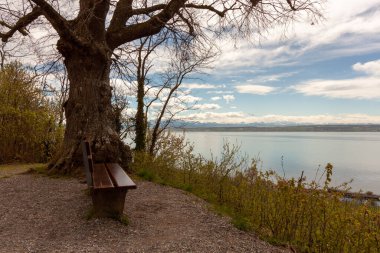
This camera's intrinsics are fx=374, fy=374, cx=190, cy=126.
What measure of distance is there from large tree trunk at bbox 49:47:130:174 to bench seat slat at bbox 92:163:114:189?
71.0 inches

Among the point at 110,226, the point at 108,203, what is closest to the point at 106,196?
the point at 108,203

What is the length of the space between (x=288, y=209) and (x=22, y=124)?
10.0 meters

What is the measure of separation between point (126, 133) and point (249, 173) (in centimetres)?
793

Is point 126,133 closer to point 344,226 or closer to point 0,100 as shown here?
point 0,100

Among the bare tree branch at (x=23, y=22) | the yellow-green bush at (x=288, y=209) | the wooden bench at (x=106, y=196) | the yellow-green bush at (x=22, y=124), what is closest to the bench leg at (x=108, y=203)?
the wooden bench at (x=106, y=196)

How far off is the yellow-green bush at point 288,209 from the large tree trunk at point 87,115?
1.32 meters

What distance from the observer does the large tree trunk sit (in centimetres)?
855

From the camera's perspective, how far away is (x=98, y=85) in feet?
29.0

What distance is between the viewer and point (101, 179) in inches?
218

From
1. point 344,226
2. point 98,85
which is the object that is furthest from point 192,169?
point 344,226

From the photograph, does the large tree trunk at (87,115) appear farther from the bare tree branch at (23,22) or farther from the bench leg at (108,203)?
the bench leg at (108,203)

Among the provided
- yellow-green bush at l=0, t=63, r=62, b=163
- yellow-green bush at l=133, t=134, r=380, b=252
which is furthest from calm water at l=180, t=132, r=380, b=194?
yellow-green bush at l=0, t=63, r=62, b=163

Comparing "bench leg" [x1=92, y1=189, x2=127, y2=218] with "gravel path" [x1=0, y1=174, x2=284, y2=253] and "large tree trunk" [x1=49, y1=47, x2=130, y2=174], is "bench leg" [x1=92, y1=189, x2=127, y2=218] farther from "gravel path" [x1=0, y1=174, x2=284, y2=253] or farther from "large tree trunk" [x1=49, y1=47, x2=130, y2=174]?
"large tree trunk" [x1=49, y1=47, x2=130, y2=174]

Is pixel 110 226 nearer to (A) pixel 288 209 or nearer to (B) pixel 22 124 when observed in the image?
(A) pixel 288 209
